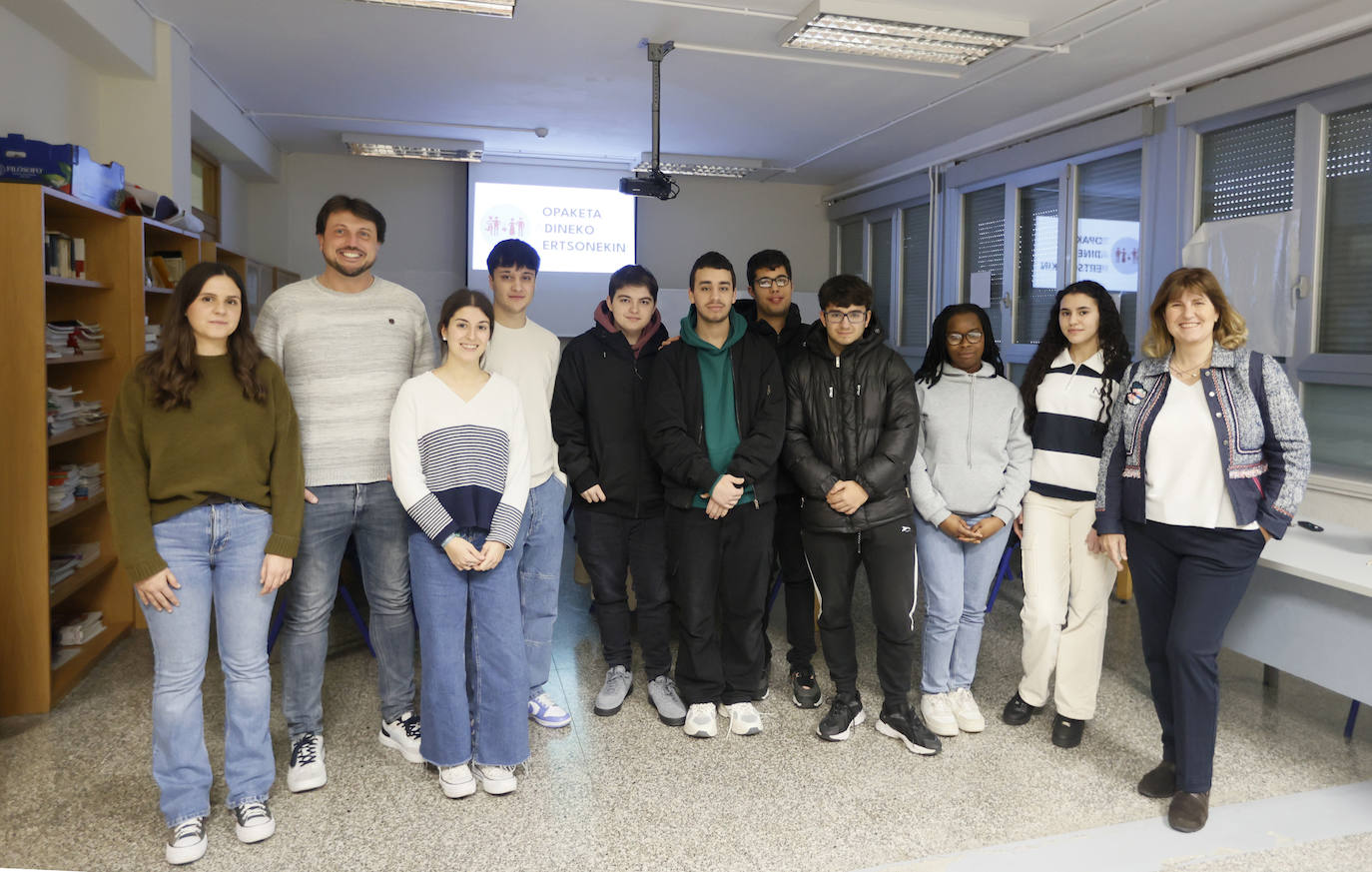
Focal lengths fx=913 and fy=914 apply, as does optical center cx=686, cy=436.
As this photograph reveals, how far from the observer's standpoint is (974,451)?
9.63ft

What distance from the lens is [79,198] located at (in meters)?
3.32

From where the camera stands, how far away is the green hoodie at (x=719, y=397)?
288 centimetres

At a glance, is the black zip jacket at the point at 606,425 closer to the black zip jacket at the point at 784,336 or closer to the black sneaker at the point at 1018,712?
the black zip jacket at the point at 784,336

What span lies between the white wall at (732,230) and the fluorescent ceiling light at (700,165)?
90cm

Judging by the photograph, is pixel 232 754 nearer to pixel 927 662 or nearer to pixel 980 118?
pixel 927 662

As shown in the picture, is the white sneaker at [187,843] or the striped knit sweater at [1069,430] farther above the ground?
the striped knit sweater at [1069,430]

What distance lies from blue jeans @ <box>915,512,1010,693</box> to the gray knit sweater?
1.72 m

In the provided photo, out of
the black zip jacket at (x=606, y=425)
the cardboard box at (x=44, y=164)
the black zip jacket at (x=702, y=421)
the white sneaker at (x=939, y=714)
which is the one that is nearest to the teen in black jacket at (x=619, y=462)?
the black zip jacket at (x=606, y=425)

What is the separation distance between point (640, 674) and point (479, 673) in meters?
1.05

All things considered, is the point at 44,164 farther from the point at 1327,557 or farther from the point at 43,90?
the point at 1327,557

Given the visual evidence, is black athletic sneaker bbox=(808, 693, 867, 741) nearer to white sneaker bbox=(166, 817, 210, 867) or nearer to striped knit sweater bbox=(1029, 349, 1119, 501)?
striped knit sweater bbox=(1029, 349, 1119, 501)

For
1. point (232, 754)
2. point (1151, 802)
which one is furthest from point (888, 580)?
point (232, 754)

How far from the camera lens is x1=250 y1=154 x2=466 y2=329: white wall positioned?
24.9 ft

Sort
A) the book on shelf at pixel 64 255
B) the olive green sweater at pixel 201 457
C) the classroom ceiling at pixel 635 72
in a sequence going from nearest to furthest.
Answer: the olive green sweater at pixel 201 457
the book on shelf at pixel 64 255
the classroom ceiling at pixel 635 72
